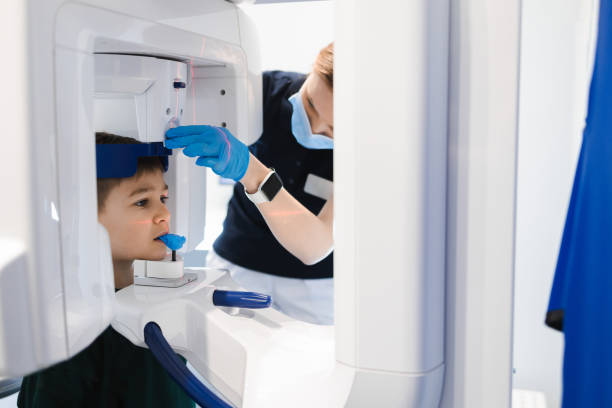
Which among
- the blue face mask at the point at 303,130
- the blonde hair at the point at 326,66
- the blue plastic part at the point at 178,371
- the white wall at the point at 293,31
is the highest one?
the white wall at the point at 293,31

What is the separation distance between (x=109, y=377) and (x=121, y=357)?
0.14 ft

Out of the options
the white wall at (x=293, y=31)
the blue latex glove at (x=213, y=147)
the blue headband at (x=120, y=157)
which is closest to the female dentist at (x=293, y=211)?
the blue latex glove at (x=213, y=147)

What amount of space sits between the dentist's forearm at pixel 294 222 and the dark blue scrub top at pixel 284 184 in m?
0.19

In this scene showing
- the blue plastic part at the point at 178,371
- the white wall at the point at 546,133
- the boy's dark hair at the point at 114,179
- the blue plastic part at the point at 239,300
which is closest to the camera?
the blue plastic part at the point at 178,371

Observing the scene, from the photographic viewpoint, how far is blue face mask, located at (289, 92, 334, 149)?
4.80 ft

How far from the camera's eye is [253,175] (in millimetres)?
1126

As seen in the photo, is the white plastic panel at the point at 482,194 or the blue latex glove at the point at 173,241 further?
the blue latex glove at the point at 173,241

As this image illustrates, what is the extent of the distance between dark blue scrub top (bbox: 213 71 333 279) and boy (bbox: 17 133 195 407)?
53 centimetres

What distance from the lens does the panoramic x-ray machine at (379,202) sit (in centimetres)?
50

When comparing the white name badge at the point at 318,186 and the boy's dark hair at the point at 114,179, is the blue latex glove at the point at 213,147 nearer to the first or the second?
the boy's dark hair at the point at 114,179

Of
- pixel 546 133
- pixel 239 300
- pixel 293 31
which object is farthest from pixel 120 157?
pixel 546 133

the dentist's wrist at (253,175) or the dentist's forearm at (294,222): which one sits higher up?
the dentist's wrist at (253,175)

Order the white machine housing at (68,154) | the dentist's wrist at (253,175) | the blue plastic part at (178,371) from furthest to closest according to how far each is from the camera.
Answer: the dentist's wrist at (253,175), the blue plastic part at (178,371), the white machine housing at (68,154)

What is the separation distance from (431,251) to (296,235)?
2.45ft
